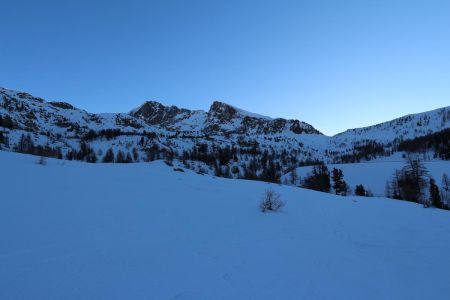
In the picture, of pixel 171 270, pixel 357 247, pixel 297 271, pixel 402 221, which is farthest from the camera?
pixel 402 221

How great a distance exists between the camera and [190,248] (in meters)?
7.50

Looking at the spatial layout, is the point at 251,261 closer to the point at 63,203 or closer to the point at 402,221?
the point at 63,203

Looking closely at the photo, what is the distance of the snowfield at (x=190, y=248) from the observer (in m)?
5.43

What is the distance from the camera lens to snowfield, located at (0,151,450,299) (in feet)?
17.8

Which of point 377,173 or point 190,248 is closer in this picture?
point 190,248

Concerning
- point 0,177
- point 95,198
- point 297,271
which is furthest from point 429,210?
point 0,177

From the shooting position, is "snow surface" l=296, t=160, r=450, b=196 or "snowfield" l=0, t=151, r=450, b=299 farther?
"snow surface" l=296, t=160, r=450, b=196

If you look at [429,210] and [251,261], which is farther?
[429,210]

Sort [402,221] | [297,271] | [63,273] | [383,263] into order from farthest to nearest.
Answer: [402,221]
[383,263]
[297,271]
[63,273]

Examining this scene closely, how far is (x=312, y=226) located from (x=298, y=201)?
5.20 metres

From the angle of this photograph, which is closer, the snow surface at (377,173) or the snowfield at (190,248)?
the snowfield at (190,248)

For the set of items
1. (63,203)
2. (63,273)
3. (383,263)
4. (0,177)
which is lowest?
(383,263)

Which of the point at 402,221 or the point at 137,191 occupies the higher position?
the point at 137,191

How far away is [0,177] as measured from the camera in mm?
11094
